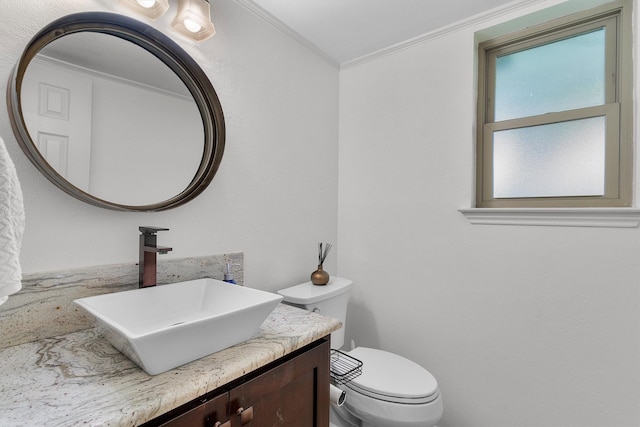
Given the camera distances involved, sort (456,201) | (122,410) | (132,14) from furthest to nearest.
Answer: (456,201) < (132,14) < (122,410)

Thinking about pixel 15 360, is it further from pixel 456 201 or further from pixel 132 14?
pixel 456 201

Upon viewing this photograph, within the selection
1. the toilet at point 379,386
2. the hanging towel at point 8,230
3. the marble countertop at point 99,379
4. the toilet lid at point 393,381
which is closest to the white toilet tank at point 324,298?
the toilet at point 379,386

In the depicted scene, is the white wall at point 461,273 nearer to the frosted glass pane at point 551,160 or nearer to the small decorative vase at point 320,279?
the frosted glass pane at point 551,160

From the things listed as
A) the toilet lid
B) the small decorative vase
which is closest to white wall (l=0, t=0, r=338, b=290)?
the small decorative vase

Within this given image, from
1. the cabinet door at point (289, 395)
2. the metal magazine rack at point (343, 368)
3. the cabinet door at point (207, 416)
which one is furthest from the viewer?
the metal magazine rack at point (343, 368)

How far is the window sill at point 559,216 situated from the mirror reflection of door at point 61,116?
162 cm

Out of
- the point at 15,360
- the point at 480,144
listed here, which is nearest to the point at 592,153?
the point at 480,144

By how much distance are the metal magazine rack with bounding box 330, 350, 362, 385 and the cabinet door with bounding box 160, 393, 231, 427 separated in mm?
718

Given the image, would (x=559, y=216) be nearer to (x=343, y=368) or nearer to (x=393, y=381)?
(x=393, y=381)

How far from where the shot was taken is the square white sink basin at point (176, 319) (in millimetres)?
671

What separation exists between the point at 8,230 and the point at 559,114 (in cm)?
197

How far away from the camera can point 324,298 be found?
1506 mm

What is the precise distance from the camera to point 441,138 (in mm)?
1681

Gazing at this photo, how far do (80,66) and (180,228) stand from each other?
2.03 ft
